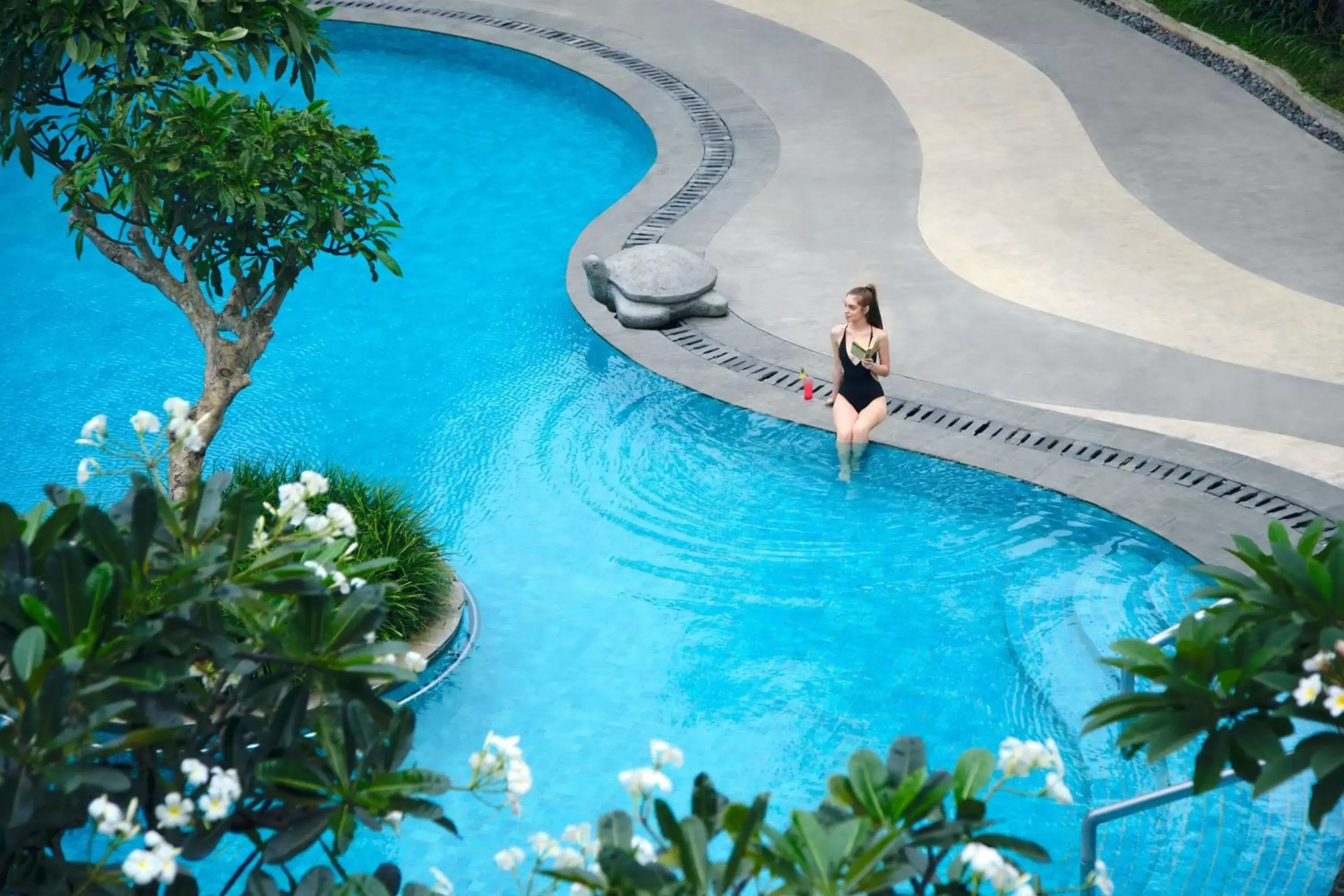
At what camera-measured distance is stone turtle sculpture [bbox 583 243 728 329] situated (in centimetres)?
976

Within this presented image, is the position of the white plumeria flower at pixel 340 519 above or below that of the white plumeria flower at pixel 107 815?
above

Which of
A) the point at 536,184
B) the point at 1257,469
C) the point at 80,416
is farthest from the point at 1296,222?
the point at 80,416

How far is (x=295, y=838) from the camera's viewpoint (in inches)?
116

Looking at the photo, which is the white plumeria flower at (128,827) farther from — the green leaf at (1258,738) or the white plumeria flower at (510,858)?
the green leaf at (1258,738)

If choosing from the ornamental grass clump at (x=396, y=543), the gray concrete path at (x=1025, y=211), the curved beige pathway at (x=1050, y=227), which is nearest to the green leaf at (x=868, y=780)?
the ornamental grass clump at (x=396, y=543)

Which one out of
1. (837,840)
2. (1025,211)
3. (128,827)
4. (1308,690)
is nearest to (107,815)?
(128,827)

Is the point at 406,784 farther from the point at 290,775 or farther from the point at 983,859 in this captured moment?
the point at 983,859

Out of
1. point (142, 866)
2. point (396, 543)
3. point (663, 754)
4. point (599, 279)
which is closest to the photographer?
point (142, 866)

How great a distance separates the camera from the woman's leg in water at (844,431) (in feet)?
27.8

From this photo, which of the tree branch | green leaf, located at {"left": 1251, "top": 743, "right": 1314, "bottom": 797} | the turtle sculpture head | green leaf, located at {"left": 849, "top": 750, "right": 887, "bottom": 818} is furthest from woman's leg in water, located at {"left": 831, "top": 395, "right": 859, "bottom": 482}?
green leaf, located at {"left": 849, "top": 750, "right": 887, "bottom": 818}

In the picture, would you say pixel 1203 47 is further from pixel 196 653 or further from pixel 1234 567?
pixel 196 653

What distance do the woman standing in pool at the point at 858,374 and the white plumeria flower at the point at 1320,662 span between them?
5.12 m

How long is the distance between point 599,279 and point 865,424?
2.46 meters

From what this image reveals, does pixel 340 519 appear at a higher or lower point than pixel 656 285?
higher
